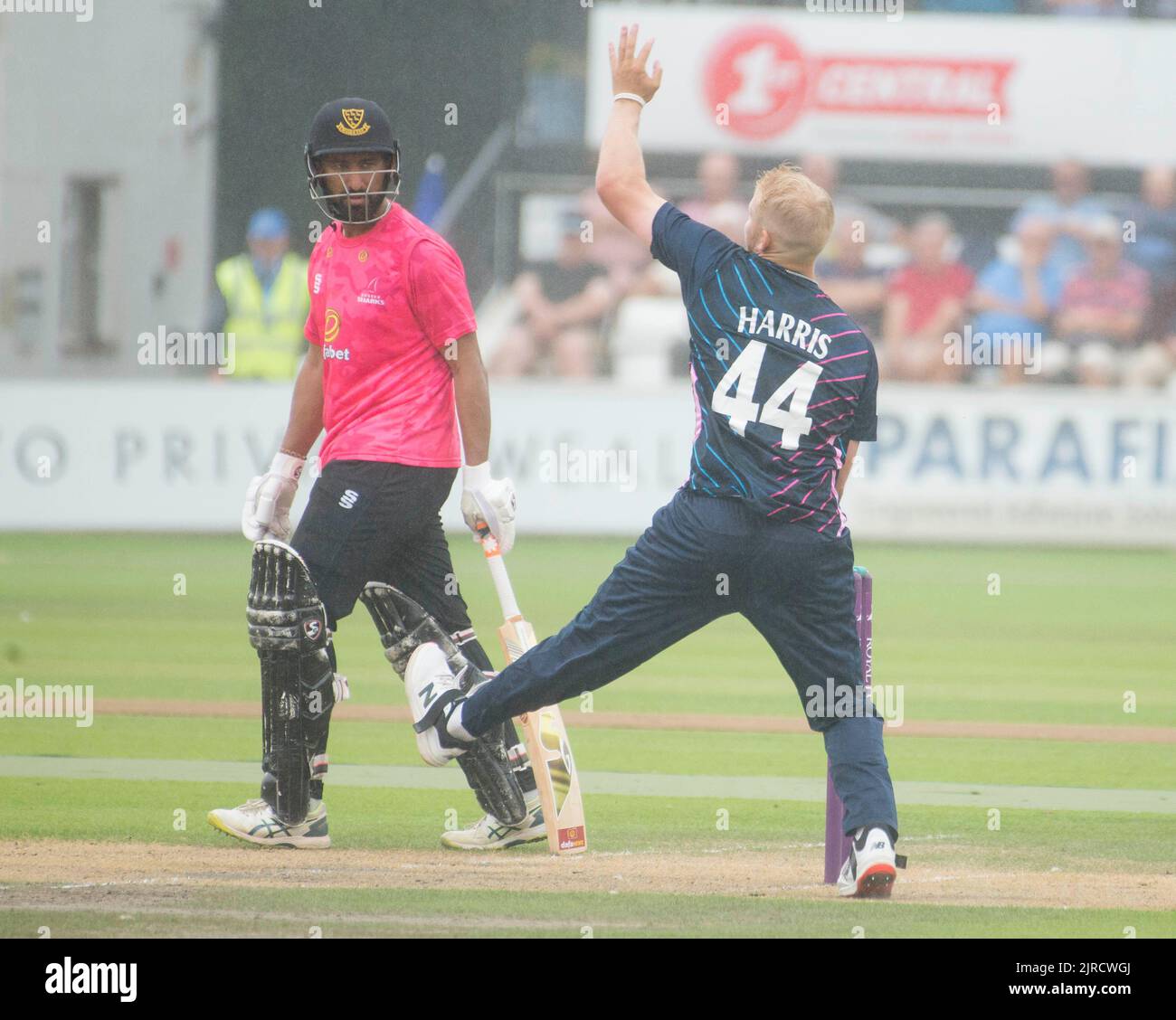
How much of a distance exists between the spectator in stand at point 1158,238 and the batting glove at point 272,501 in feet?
49.5

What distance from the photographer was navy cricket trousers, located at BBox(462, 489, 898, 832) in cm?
585

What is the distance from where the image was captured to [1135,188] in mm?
22219

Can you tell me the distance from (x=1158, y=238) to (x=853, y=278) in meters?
3.38

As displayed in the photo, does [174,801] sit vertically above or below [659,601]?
below

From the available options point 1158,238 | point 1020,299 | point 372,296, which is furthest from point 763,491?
point 1158,238

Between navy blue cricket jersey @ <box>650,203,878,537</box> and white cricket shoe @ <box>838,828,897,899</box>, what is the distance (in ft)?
2.89

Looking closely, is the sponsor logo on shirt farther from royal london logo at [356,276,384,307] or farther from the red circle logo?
the red circle logo

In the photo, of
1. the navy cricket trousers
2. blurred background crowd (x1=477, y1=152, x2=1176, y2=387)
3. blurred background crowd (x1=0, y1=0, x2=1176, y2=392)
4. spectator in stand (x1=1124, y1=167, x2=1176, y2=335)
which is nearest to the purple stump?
the navy cricket trousers

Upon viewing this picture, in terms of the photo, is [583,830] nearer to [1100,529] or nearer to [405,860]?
[405,860]

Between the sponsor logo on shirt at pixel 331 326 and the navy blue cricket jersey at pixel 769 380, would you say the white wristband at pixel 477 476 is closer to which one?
the sponsor logo on shirt at pixel 331 326

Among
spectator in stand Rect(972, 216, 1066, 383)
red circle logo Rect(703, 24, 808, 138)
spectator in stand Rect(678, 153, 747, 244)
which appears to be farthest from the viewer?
red circle logo Rect(703, 24, 808, 138)

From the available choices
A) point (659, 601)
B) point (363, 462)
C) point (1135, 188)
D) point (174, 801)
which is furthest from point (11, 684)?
point (1135, 188)
